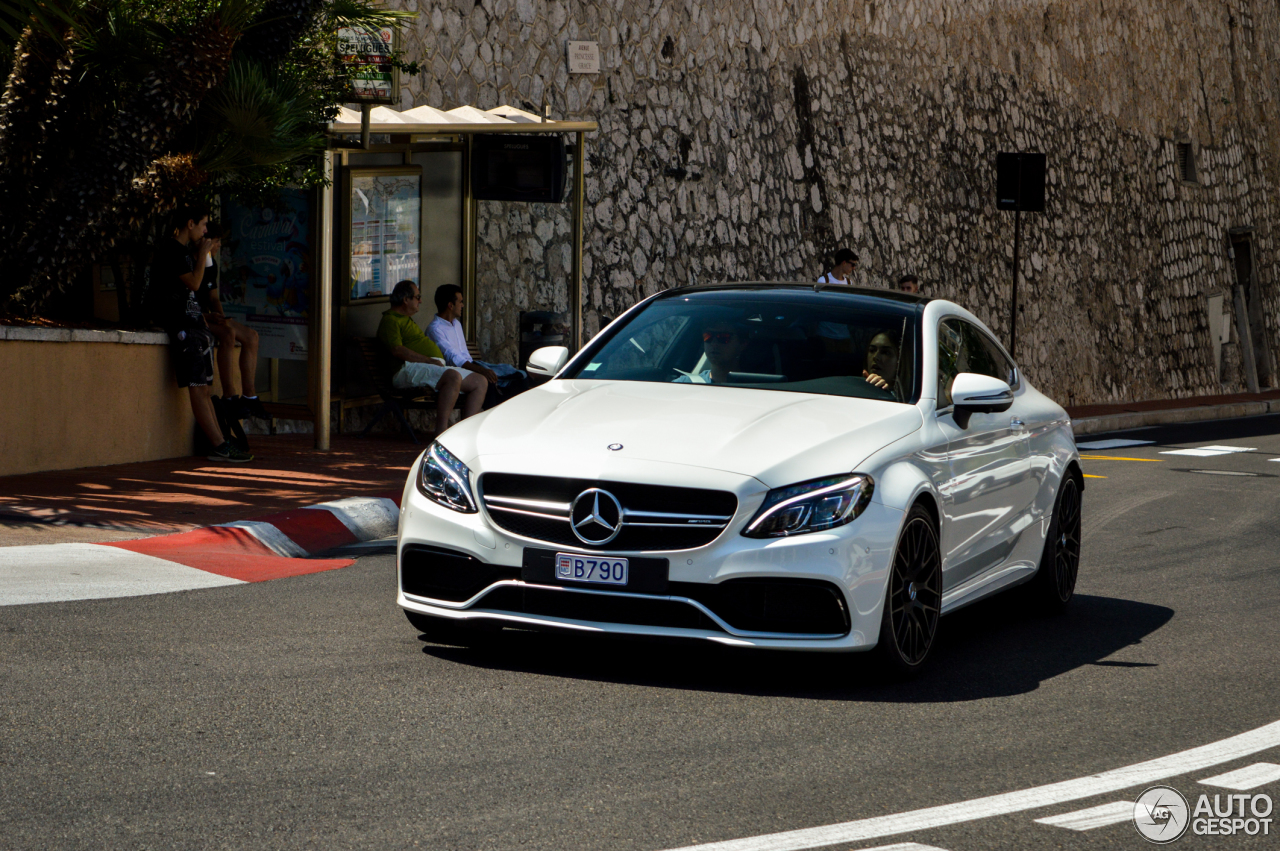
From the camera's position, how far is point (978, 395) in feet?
21.8

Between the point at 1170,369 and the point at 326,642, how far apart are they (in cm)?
2997

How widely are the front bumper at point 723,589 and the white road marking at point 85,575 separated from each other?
2.18 m

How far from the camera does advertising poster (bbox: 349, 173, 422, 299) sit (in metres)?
14.5

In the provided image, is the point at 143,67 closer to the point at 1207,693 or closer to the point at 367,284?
the point at 367,284

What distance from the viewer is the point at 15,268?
37.0 ft

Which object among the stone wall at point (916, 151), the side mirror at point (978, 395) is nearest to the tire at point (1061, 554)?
the side mirror at point (978, 395)

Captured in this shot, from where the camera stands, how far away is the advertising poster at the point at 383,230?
47.7ft

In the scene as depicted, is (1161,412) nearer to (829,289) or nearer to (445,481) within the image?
(829,289)

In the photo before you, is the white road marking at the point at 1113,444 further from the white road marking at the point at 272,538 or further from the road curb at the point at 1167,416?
the white road marking at the point at 272,538

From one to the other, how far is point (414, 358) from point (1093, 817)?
1012 centimetres

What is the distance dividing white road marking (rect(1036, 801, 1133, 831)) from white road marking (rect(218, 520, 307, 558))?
5.32 meters

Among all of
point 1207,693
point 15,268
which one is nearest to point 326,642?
point 1207,693

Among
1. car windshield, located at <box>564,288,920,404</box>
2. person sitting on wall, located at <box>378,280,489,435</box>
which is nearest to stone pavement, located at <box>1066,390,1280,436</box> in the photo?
person sitting on wall, located at <box>378,280,489,435</box>

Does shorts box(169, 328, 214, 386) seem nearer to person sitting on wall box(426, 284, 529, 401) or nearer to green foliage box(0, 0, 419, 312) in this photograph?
green foliage box(0, 0, 419, 312)
